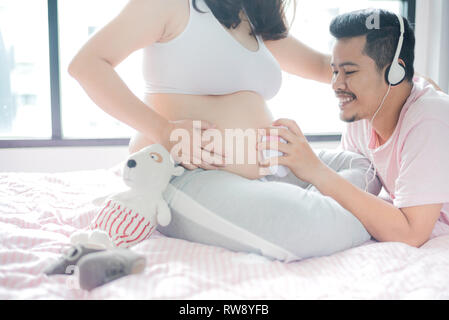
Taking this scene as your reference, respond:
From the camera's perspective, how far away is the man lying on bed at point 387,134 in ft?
2.82

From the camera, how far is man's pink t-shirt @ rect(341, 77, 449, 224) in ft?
2.81

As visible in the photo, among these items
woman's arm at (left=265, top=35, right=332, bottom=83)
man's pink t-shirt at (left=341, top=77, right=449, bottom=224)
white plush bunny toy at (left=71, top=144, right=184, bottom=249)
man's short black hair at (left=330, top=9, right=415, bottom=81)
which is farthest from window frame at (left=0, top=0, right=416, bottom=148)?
white plush bunny toy at (left=71, top=144, right=184, bottom=249)

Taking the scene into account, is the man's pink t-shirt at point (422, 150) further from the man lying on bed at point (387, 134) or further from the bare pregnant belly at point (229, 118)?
the bare pregnant belly at point (229, 118)

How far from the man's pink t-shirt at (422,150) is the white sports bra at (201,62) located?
0.38 metres

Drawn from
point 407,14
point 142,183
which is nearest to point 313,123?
point 407,14

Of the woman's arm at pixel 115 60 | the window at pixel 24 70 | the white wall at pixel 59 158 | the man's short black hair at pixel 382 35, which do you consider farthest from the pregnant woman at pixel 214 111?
the window at pixel 24 70

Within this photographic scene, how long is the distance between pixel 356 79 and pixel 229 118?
0.34 meters

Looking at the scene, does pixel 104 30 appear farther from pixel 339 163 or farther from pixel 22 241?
pixel 339 163

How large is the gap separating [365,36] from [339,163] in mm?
346

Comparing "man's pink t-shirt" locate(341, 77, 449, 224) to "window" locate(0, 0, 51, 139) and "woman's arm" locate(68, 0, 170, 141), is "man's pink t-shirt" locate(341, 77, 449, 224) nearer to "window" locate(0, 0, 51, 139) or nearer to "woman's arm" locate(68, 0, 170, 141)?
"woman's arm" locate(68, 0, 170, 141)

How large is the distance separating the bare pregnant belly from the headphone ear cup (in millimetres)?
325

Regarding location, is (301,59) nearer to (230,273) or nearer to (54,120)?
(230,273)

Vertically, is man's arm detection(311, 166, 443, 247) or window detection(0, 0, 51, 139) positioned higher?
window detection(0, 0, 51, 139)

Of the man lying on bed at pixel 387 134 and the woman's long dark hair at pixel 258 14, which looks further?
the woman's long dark hair at pixel 258 14
